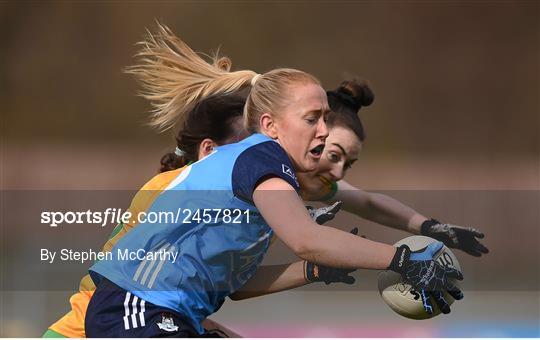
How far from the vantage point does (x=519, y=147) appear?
293 inches

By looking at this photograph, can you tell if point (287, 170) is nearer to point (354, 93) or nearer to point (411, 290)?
point (411, 290)

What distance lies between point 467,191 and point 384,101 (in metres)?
0.93

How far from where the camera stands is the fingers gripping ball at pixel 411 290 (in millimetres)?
2611

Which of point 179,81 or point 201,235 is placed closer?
point 201,235

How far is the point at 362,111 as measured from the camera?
6.93m

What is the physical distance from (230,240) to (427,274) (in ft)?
1.74

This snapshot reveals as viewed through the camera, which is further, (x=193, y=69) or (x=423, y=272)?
(x=193, y=69)

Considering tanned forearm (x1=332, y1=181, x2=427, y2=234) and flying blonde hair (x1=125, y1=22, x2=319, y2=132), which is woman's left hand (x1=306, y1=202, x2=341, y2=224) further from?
tanned forearm (x1=332, y1=181, x2=427, y2=234)

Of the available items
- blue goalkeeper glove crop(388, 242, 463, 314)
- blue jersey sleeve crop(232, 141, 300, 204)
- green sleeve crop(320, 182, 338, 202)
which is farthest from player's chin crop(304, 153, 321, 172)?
green sleeve crop(320, 182, 338, 202)

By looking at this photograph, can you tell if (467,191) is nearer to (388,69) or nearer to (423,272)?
(388,69)

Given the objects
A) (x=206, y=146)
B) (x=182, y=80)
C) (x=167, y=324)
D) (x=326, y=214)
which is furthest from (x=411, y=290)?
(x=182, y=80)

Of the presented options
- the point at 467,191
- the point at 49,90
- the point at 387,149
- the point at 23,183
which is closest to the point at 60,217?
the point at 23,183

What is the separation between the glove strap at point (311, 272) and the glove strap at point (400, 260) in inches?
15.4

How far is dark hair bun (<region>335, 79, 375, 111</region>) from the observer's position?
3.41 meters
